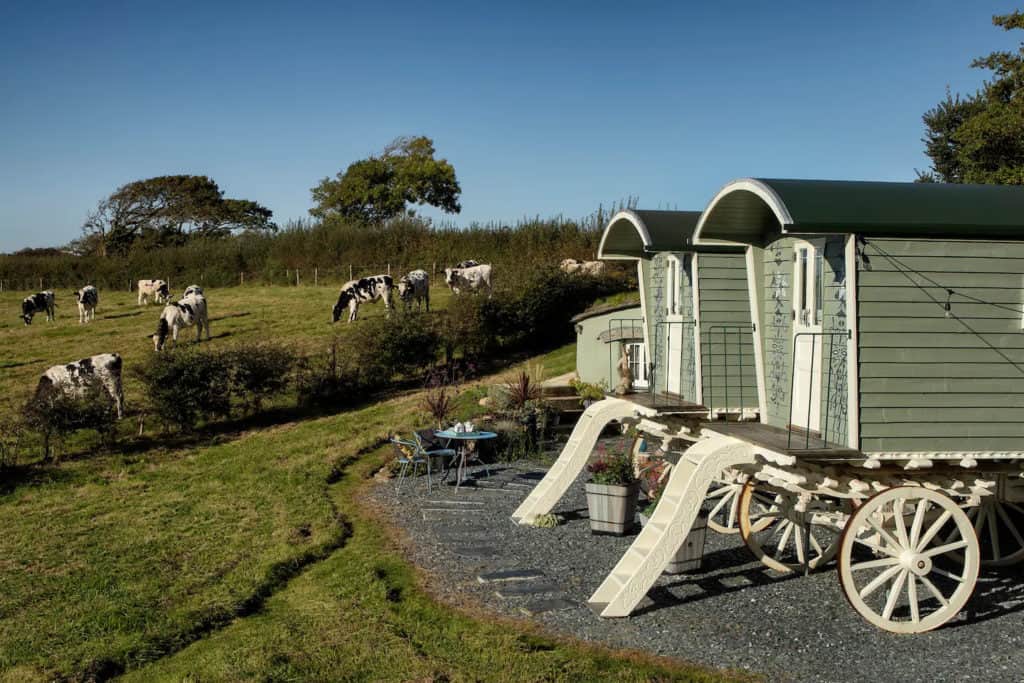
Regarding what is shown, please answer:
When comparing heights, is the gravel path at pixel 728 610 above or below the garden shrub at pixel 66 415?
below

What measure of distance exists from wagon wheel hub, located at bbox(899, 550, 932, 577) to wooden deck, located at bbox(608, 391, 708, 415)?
12.6ft

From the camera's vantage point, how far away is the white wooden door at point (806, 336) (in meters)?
9.56

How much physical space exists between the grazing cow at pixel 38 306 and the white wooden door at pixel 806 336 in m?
31.3

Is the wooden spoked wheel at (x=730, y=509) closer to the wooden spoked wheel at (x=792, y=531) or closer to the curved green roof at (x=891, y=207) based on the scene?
the wooden spoked wheel at (x=792, y=531)

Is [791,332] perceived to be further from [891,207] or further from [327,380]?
[327,380]

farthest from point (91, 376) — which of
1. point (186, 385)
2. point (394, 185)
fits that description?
point (394, 185)

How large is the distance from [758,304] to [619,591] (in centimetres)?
408

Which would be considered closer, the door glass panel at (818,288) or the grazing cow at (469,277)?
the door glass panel at (818,288)

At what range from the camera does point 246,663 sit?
809 cm

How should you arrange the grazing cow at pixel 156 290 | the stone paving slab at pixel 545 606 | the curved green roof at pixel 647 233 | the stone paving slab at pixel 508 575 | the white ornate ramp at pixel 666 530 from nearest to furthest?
the white ornate ramp at pixel 666 530, the stone paving slab at pixel 545 606, the stone paving slab at pixel 508 575, the curved green roof at pixel 647 233, the grazing cow at pixel 156 290

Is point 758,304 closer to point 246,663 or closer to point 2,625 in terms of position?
point 246,663

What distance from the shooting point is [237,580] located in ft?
35.9

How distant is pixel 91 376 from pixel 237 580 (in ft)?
38.3

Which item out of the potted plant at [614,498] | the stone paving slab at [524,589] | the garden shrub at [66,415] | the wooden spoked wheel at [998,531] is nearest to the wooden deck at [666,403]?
the potted plant at [614,498]
